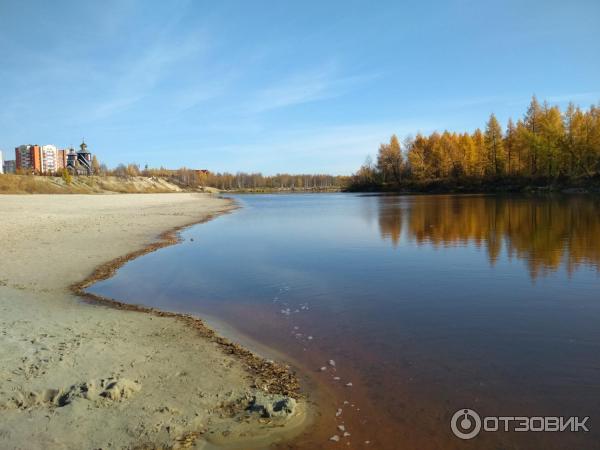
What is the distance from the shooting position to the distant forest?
259ft

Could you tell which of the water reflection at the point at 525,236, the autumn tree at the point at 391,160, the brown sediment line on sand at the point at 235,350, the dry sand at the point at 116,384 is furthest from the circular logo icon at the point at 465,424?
the autumn tree at the point at 391,160

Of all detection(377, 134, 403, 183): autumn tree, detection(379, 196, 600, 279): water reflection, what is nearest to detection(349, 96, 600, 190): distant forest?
detection(377, 134, 403, 183): autumn tree

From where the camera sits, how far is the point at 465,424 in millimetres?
5695

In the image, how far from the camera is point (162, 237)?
2647cm

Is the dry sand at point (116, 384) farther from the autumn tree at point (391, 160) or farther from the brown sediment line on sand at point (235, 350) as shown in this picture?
the autumn tree at point (391, 160)

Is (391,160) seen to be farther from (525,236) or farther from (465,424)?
(465,424)

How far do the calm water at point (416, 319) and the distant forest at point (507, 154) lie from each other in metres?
68.1

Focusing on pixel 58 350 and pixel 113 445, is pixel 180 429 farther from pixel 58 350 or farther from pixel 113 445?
pixel 58 350

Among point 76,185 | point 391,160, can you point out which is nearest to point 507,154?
point 391,160

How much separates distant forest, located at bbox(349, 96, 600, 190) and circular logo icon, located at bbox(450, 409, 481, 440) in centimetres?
8463

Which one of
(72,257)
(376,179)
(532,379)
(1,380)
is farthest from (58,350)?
(376,179)

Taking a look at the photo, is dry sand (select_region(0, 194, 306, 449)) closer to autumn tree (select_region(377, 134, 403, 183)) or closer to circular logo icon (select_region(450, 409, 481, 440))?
circular logo icon (select_region(450, 409, 481, 440))

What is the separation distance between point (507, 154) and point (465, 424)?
103 m

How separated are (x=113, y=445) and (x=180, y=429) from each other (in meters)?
0.77
